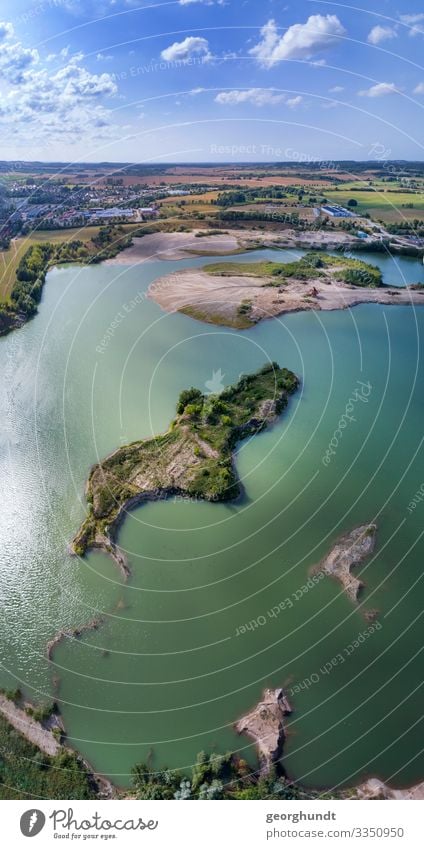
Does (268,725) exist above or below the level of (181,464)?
below

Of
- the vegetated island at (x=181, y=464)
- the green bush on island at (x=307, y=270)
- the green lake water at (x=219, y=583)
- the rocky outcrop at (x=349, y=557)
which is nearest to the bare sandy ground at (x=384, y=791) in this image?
the green lake water at (x=219, y=583)

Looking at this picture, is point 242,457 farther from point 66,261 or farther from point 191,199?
point 191,199

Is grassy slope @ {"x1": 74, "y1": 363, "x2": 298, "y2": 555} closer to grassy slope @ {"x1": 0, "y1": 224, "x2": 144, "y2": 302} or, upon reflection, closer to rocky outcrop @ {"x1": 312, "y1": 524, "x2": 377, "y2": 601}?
rocky outcrop @ {"x1": 312, "y1": 524, "x2": 377, "y2": 601}

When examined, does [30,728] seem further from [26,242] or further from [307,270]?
[26,242]

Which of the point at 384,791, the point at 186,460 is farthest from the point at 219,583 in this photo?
the point at 384,791

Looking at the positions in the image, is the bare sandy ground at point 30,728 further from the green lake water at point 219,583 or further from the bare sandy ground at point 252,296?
the bare sandy ground at point 252,296

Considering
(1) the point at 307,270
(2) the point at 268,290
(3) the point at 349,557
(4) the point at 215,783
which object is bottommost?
(4) the point at 215,783

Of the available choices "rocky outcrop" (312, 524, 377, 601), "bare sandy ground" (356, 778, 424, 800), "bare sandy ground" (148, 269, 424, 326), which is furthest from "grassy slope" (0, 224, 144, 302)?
"bare sandy ground" (356, 778, 424, 800)
